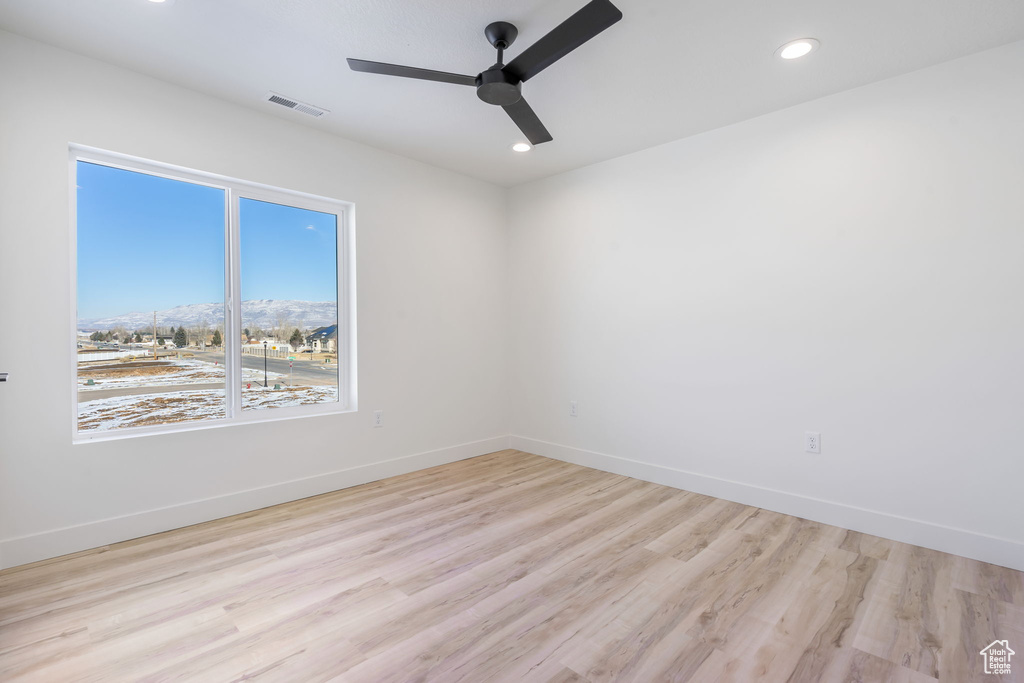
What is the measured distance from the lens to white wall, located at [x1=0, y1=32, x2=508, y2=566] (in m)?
2.27

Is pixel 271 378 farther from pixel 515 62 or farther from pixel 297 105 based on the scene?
pixel 515 62

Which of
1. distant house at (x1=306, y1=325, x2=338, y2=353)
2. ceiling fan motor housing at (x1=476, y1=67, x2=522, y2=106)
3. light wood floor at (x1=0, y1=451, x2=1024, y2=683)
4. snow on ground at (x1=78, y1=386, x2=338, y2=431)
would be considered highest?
ceiling fan motor housing at (x1=476, y1=67, x2=522, y2=106)

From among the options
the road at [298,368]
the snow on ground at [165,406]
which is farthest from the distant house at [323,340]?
the snow on ground at [165,406]

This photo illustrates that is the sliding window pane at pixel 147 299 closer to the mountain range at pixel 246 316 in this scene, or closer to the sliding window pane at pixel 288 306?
the mountain range at pixel 246 316

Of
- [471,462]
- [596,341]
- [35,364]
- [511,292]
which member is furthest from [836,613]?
[35,364]

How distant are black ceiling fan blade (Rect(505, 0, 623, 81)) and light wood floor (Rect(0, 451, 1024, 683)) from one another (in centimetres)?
227

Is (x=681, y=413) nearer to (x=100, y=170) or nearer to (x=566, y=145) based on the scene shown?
(x=566, y=145)

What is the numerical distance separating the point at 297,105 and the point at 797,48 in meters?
2.78

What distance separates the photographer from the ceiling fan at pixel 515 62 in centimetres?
178

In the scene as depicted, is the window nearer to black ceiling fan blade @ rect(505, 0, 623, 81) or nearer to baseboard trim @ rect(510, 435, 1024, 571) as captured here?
black ceiling fan blade @ rect(505, 0, 623, 81)

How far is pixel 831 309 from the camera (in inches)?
110

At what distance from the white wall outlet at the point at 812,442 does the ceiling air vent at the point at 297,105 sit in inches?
142

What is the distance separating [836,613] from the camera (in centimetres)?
188

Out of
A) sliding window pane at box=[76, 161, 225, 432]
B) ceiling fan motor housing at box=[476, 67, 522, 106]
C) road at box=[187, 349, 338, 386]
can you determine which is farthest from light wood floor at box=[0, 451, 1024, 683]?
ceiling fan motor housing at box=[476, 67, 522, 106]
